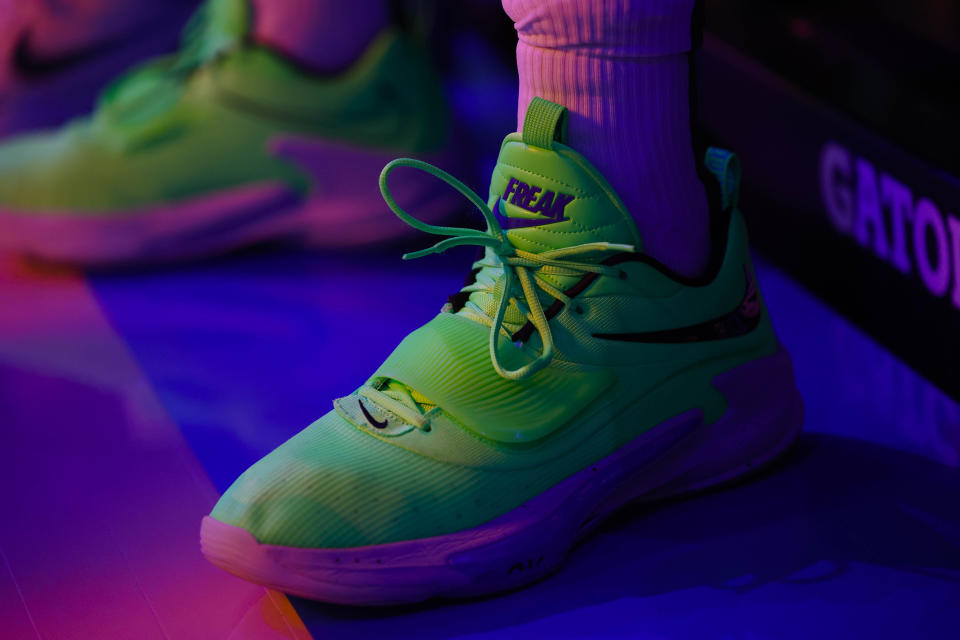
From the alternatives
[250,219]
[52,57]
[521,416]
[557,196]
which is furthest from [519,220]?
[52,57]

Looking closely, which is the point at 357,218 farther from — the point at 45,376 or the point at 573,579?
the point at 573,579

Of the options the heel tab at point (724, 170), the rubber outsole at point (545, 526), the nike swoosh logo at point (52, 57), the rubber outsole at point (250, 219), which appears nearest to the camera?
the rubber outsole at point (545, 526)

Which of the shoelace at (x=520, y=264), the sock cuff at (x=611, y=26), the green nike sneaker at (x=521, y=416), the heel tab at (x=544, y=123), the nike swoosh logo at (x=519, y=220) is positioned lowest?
the green nike sneaker at (x=521, y=416)

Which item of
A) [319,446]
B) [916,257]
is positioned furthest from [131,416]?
[916,257]

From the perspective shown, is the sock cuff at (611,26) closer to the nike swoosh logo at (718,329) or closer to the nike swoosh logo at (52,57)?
the nike swoosh logo at (718,329)

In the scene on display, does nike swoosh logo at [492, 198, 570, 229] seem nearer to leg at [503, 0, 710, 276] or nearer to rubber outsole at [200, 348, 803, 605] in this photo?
leg at [503, 0, 710, 276]

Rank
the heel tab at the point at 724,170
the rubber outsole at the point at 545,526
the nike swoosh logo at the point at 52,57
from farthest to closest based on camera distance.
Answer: the nike swoosh logo at the point at 52,57 → the heel tab at the point at 724,170 → the rubber outsole at the point at 545,526

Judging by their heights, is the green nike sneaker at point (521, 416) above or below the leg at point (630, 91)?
below

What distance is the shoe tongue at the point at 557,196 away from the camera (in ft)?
2.53

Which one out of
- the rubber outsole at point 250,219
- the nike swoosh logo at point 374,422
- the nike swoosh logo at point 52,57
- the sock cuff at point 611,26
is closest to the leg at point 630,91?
the sock cuff at point 611,26

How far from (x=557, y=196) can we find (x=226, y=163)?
2.55 feet

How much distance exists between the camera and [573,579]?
76 centimetres

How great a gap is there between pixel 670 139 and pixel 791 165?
61 cm

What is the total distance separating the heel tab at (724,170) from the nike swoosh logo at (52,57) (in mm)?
1579
